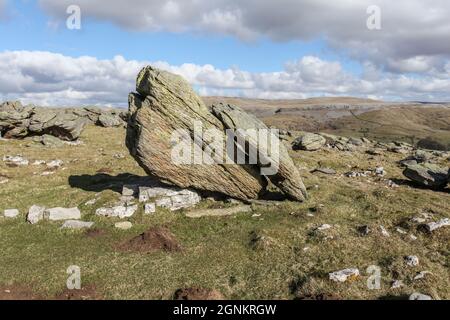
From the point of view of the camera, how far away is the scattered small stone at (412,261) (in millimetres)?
24775

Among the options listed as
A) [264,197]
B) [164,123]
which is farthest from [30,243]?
[264,197]

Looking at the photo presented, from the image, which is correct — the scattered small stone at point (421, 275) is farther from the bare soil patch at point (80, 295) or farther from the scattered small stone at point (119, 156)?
the scattered small stone at point (119, 156)

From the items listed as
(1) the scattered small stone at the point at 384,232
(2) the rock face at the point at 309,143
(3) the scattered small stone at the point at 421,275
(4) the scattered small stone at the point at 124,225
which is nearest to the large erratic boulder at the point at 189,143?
(4) the scattered small stone at the point at 124,225

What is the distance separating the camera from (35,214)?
112 feet

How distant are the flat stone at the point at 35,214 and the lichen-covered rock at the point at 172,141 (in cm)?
895

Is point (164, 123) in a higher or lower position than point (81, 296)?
higher

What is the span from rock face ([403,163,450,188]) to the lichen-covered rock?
764 inches

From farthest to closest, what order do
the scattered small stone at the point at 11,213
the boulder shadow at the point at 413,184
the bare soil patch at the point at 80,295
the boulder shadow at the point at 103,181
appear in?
the boulder shadow at the point at 413,184 → the boulder shadow at the point at 103,181 → the scattered small stone at the point at 11,213 → the bare soil patch at the point at 80,295

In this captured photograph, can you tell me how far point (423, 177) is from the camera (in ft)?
146

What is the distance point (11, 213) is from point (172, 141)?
15.0 metres

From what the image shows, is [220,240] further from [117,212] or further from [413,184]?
[413,184]

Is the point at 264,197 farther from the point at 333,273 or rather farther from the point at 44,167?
the point at 44,167
